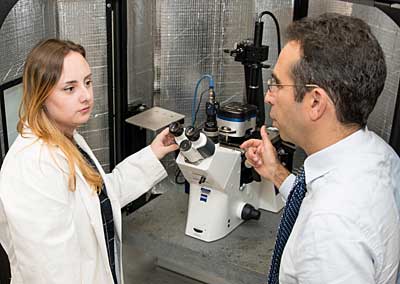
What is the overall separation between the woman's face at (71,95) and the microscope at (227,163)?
39cm

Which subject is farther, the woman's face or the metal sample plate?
the metal sample plate

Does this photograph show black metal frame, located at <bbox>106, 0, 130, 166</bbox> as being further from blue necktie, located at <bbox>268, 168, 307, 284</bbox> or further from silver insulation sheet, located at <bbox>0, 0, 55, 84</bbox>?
blue necktie, located at <bbox>268, 168, 307, 284</bbox>

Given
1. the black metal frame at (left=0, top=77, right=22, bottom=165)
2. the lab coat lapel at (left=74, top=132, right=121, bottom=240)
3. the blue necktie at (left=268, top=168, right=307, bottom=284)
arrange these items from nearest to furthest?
1. the blue necktie at (left=268, top=168, right=307, bottom=284)
2. the lab coat lapel at (left=74, top=132, right=121, bottom=240)
3. the black metal frame at (left=0, top=77, right=22, bottom=165)

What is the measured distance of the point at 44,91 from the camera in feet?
4.83

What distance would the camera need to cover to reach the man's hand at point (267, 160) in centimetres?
154

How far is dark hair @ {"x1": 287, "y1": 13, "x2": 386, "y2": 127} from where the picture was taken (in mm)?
1088

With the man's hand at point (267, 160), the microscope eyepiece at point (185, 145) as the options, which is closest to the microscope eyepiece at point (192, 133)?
the microscope eyepiece at point (185, 145)

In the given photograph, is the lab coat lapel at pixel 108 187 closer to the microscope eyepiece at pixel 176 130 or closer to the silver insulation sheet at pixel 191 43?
the microscope eyepiece at pixel 176 130

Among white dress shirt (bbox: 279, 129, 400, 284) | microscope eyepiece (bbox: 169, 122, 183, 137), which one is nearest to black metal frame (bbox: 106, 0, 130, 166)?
microscope eyepiece (bbox: 169, 122, 183, 137)

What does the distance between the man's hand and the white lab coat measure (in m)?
0.45

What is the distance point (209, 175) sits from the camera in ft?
6.17

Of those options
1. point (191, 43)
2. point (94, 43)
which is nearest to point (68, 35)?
point (94, 43)

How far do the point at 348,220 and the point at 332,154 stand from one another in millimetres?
153

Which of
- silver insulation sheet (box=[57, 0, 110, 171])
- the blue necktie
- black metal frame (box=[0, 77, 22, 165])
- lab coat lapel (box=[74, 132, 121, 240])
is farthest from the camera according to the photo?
silver insulation sheet (box=[57, 0, 110, 171])
